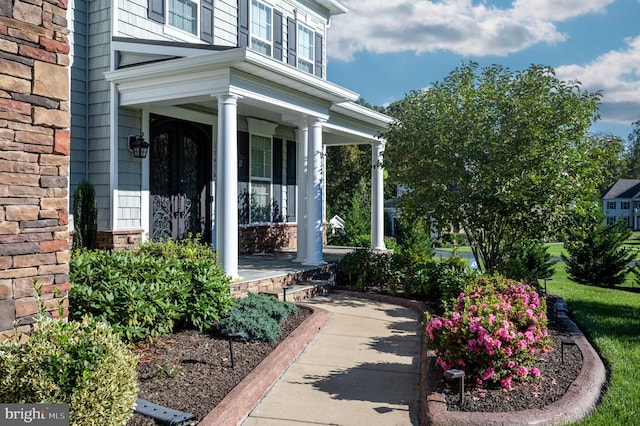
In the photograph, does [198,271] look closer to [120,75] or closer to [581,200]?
[120,75]

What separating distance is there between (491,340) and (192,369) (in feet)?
8.46

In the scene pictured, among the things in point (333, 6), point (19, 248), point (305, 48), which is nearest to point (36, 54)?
point (19, 248)

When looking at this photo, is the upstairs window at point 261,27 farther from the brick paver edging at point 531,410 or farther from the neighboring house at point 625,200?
the neighboring house at point 625,200

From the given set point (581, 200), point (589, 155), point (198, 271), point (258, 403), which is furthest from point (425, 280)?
point (258, 403)

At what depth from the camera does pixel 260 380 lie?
4348 millimetres

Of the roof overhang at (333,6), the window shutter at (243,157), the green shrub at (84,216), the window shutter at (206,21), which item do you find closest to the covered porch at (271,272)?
the window shutter at (243,157)

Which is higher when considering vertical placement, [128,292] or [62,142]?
[62,142]

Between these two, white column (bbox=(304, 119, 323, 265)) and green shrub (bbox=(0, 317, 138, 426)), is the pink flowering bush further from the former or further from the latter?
white column (bbox=(304, 119, 323, 265))

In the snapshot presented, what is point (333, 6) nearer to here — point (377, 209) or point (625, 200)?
point (377, 209)

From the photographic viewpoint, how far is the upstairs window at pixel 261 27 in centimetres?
1151

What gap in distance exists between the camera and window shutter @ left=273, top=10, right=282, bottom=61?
1198 centimetres

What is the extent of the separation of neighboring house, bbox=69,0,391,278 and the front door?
0.02m

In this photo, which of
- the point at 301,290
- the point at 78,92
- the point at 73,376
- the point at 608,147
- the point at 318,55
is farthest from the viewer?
the point at 318,55

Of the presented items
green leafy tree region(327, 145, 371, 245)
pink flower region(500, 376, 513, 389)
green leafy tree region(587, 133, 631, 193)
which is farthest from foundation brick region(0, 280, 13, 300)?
green leafy tree region(327, 145, 371, 245)
